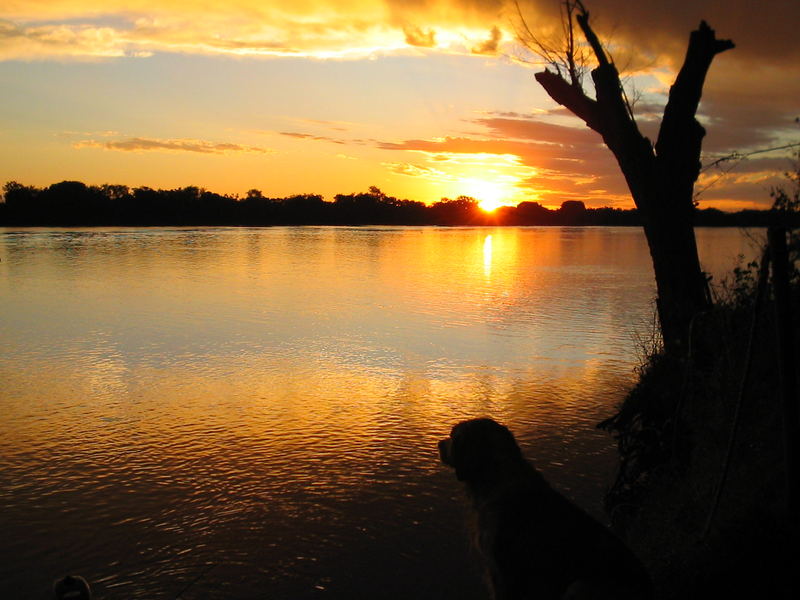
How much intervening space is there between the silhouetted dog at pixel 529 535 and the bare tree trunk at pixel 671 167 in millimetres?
4955

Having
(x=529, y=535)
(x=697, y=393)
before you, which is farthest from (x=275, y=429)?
(x=529, y=535)

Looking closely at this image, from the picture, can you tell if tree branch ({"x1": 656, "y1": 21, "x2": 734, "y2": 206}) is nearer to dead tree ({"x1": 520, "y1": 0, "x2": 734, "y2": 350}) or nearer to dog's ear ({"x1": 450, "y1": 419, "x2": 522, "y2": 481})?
dead tree ({"x1": 520, "y1": 0, "x2": 734, "y2": 350})

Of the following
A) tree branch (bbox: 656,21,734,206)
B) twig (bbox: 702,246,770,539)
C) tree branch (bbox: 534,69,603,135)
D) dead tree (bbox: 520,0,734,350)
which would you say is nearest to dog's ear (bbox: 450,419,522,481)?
twig (bbox: 702,246,770,539)

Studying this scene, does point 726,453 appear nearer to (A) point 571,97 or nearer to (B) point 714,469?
(B) point 714,469

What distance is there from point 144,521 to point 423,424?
5.08 m

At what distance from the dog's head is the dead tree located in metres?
4.74

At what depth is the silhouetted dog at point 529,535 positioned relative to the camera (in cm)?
425

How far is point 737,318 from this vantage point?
7.92 m

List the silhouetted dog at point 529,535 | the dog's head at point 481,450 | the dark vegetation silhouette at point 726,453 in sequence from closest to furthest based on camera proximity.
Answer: the silhouetted dog at point 529,535 < the dark vegetation silhouette at point 726,453 < the dog's head at point 481,450

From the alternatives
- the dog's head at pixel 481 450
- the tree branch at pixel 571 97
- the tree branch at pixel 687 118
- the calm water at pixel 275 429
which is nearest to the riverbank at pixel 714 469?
the calm water at pixel 275 429

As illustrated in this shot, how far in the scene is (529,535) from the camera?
4.72 meters

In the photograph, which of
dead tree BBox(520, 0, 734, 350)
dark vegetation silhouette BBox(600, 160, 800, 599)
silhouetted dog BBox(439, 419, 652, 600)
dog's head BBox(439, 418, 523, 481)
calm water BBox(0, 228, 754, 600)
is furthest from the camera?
dead tree BBox(520, 0, 734, 350)

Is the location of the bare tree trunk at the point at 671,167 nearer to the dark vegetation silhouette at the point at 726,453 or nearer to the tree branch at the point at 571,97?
the tree branch at the point at 571,97

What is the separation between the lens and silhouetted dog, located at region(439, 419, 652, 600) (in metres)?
4.25
